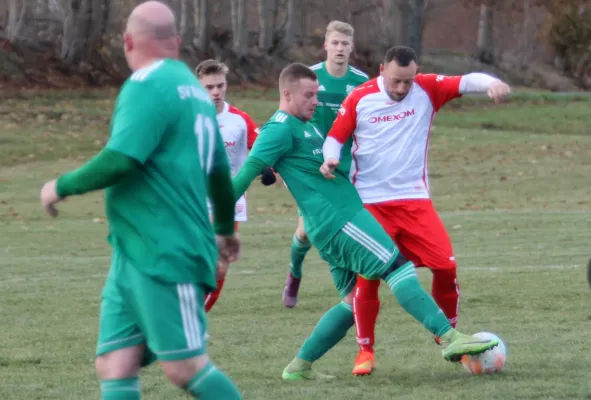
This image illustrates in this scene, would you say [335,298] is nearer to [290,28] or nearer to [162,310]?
[162,310]

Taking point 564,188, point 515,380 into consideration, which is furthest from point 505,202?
point 515,380

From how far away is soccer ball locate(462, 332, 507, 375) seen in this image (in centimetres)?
672

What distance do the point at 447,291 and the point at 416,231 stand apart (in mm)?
428

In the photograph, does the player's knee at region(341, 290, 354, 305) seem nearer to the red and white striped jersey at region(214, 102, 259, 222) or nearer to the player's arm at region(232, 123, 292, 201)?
the player's arm at region(232, 123, 292, 201)

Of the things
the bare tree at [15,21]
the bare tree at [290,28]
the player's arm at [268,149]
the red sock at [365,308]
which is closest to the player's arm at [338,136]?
the player's arm at [268,149]

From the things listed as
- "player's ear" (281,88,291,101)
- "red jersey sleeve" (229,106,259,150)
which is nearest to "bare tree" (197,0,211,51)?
"red jersey sleeve" (229,106,259,150)

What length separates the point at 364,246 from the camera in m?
6.67

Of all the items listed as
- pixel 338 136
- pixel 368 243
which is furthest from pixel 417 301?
pixel 338 136

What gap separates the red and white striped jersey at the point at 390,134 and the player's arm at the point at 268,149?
664mm

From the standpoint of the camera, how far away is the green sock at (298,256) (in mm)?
9867

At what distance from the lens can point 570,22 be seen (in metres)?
60.2

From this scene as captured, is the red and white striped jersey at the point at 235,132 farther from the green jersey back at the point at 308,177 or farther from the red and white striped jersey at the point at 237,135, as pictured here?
the green jersey back at the point at 308,177

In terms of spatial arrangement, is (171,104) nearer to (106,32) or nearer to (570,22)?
(106,32)

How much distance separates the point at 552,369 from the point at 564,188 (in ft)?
52.2
